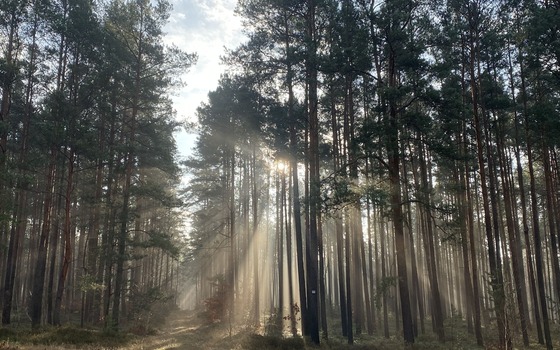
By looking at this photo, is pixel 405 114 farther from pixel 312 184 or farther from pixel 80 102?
pixel 80 102

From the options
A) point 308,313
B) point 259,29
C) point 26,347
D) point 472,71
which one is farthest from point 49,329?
point 472,71

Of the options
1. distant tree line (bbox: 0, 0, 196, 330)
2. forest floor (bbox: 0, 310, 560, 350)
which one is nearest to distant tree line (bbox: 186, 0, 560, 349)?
forest floor (bbox: 0, 310, 560, 350)

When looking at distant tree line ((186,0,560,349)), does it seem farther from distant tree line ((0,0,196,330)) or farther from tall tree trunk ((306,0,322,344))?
distant tree line ((0,0,196,330))

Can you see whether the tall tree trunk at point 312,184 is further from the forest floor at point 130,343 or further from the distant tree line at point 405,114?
the forest floor at point 130,343

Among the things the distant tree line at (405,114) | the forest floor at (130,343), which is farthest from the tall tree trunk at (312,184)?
the forest floor at (130,343)

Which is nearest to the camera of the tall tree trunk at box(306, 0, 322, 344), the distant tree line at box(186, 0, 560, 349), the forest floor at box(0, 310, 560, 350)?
the forest floor at box(0, 310, 560, 350)

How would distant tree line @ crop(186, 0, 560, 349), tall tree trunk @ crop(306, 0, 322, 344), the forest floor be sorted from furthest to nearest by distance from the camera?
tall tree trunk @ crop(306, 0, 322, 344)
distant tree line @ crop(186, 0, 560, 349)
the forest floor

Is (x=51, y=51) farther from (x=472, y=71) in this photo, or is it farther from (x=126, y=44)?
(x=472, y=71)

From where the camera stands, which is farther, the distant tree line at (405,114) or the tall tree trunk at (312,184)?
the tall tree trunk at (312,184)

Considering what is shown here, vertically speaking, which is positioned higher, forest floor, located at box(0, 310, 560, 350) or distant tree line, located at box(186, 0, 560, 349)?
distant tree line, located at box(186, 0, 560, 349)

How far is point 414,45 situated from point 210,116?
17.3m

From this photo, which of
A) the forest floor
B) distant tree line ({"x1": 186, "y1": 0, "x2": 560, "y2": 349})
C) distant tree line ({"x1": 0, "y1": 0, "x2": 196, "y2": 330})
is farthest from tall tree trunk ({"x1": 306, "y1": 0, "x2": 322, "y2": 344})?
distant tree line ({"x1": 0, "y1": 0, "x2": 196, "y2": 330})

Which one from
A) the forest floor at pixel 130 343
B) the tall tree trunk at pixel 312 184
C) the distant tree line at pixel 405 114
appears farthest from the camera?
the tall tree trunk at pixel 312 184

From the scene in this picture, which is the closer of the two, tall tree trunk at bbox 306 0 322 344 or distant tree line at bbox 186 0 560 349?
distant tree line at bbox 186 0 560 349
